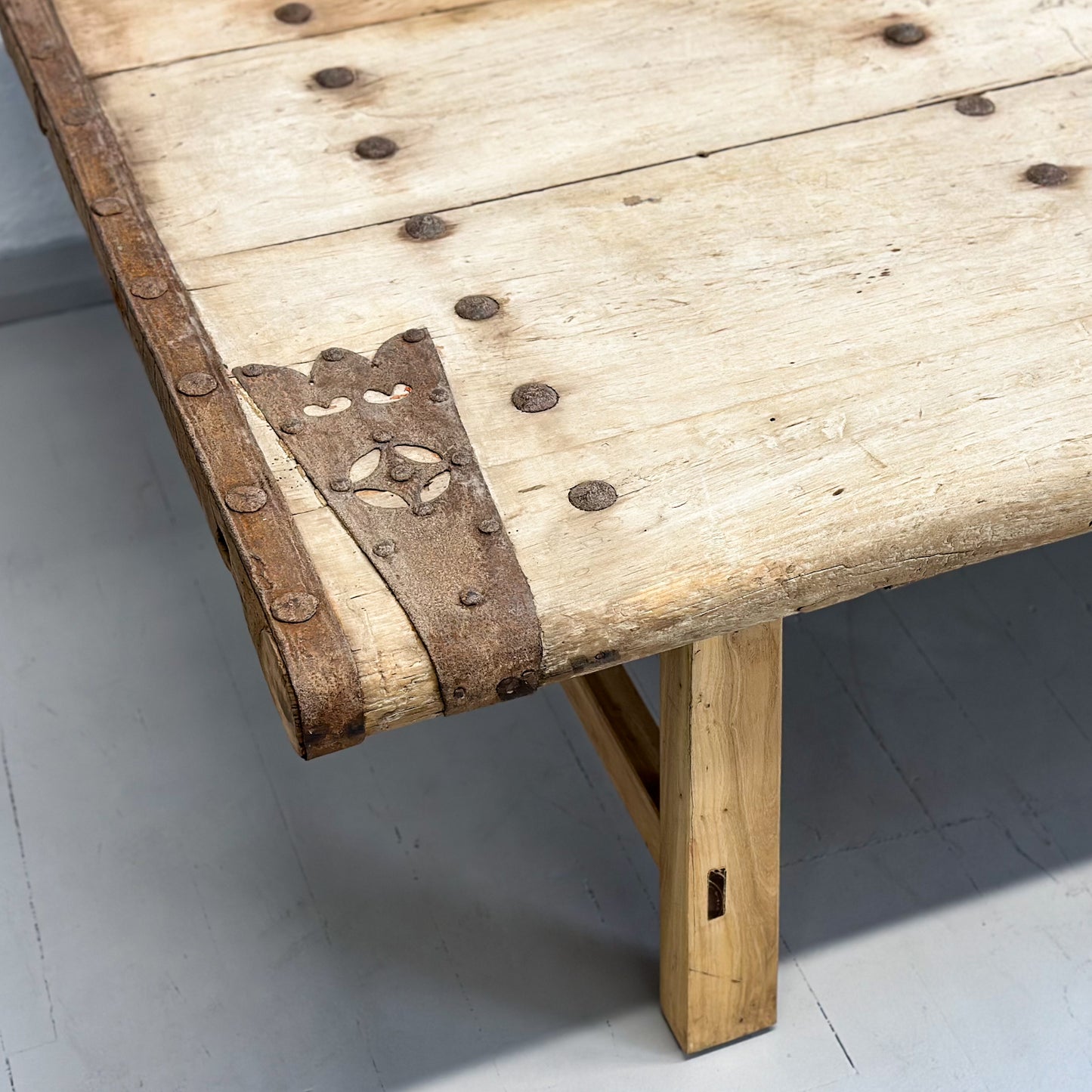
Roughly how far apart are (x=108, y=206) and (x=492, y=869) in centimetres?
79

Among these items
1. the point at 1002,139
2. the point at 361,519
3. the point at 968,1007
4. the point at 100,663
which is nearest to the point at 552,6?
the point at 1002,139

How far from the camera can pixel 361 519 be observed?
1.06 metres

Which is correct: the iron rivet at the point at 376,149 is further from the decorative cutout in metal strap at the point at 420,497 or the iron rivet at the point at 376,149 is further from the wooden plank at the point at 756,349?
the decorative cutout in metal strap at the point at 420,497

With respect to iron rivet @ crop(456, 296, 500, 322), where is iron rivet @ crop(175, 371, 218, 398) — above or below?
above

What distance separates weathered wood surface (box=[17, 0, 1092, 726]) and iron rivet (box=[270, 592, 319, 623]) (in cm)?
2

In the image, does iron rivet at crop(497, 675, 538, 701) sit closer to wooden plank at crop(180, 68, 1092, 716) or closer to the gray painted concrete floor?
wooden plank at crop(180, 68, 1092, 716)

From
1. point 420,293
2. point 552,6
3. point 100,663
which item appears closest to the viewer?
point 420,293

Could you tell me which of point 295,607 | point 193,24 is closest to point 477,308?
point 295,607

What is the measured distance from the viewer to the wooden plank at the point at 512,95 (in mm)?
1392

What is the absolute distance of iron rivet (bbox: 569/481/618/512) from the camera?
107 centimetres

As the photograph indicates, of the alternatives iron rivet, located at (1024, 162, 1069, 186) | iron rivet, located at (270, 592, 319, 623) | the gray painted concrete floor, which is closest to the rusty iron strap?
iron rivet, located at (270, 592, 319, 623)

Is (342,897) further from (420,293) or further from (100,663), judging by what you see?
(420,293)

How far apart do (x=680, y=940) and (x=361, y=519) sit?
1.84 feet

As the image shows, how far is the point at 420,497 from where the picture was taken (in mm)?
1079
